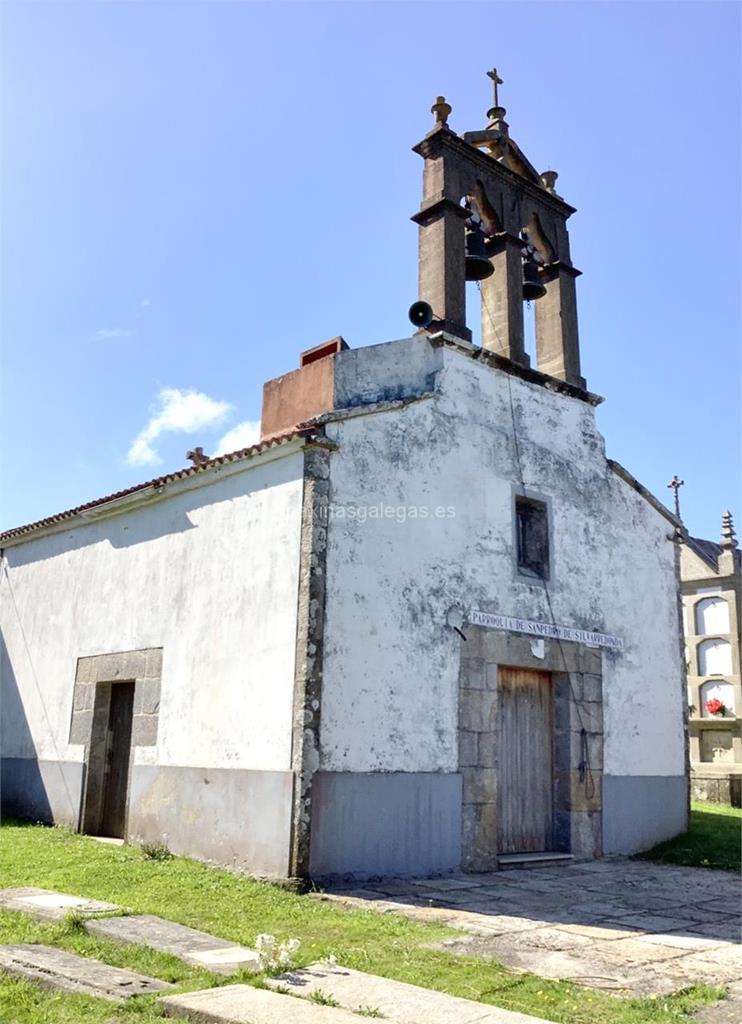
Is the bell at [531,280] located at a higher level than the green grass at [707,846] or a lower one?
higher

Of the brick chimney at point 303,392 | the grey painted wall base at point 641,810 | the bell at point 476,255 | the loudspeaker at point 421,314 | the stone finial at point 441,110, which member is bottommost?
the grey painted wall base at point 641,810

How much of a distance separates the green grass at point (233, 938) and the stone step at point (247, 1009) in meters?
0.15

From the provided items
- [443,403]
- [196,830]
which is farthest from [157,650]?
[443,403]

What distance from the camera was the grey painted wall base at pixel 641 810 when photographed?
10.9 m

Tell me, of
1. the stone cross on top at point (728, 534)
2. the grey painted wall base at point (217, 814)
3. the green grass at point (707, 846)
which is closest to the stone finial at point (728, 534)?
the stone cross on top at point (728, 534)

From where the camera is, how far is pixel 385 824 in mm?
8617

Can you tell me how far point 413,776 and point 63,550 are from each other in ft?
21.6

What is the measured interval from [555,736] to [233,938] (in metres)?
5.70

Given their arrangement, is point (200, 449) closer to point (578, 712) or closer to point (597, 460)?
point (597, 460)

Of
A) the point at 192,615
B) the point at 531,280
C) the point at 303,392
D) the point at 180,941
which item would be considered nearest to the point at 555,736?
the point at 192,615

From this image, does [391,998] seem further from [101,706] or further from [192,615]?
[101,706]

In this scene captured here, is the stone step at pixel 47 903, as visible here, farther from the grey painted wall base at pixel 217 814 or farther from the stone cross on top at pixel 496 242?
the stone cross on top at pixel 496 242

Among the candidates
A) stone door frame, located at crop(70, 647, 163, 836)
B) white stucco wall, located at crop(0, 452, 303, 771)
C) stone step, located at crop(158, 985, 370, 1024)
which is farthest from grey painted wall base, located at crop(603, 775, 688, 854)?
stone step, located at crop(158, 985, 370, 1024)

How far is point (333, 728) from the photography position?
8445 millimetres
